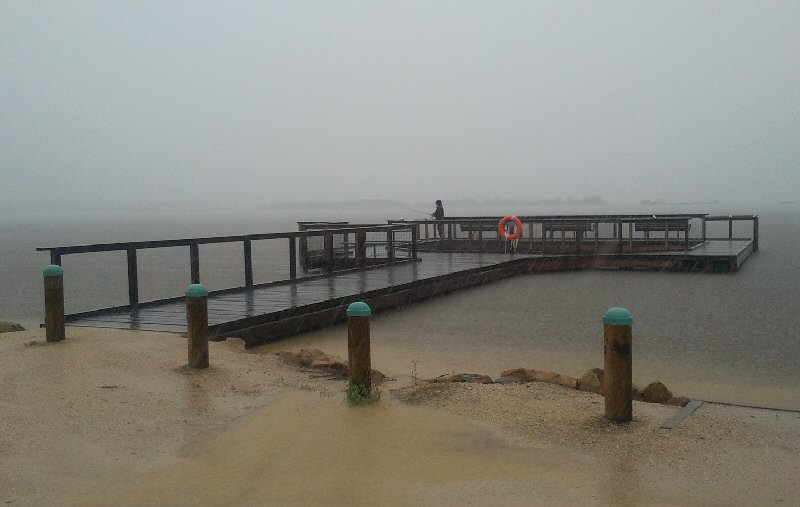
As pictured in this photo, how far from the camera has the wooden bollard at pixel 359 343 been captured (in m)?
5.54

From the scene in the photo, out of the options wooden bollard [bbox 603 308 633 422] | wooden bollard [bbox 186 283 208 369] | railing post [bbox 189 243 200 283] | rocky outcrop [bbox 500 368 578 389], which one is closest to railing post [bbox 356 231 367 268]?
railing post [bbox 189 243 200 283]

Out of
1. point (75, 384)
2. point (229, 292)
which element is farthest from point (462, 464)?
point (229, 292)

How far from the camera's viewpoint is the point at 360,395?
18.1ft

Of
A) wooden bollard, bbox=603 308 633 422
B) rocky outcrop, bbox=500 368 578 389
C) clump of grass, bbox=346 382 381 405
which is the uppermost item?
wooden bollard, bbox=603 308 633 422

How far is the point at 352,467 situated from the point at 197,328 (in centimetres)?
261

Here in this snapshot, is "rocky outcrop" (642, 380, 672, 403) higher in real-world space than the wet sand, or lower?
lower

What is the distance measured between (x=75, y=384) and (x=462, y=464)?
128 inches

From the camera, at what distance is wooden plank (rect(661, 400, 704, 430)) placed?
193 inches

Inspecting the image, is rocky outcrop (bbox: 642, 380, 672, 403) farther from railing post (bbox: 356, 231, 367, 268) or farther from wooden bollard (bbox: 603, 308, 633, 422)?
railing post (bbox: 356, 231, 367, 268)

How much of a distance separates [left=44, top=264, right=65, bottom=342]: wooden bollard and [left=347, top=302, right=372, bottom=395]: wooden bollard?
3.45 metres

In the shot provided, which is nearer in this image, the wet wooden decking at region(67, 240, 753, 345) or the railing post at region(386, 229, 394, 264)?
the wet wooden decking at region(67, 240, 753, 345)

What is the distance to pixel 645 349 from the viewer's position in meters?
10.4

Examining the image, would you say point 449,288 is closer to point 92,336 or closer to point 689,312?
point 689,312

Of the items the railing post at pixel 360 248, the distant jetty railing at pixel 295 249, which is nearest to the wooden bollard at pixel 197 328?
the distant jetty railing at pixel 295 249
